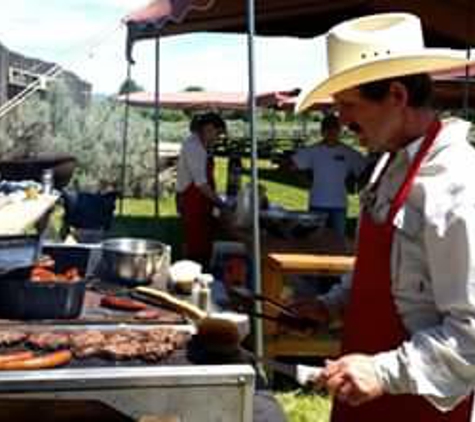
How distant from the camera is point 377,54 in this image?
193 cm

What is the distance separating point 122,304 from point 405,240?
1.16 meters

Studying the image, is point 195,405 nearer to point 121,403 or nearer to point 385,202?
point 121,403

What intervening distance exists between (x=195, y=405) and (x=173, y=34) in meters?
6.85

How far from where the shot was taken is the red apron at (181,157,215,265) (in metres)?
7.44

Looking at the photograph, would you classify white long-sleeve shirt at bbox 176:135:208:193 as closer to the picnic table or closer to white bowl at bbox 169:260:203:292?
the picnic table

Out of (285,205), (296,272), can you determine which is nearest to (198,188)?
(296,272)

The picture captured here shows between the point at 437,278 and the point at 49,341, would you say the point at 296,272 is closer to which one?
the point at 49,341

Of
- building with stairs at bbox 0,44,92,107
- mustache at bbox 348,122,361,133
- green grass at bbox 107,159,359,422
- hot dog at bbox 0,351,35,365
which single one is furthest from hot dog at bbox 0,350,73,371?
building with stairs at bbox 0,44,92,107

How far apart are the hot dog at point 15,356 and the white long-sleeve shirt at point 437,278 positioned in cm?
91

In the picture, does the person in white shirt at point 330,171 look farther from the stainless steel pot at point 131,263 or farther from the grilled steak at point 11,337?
the grilled steak at point 11,337

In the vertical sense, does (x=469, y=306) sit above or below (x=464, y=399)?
above

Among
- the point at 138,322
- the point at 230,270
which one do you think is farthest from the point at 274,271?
the point at 138,322

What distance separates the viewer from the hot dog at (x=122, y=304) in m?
2.62

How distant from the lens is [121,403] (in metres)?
1.96
